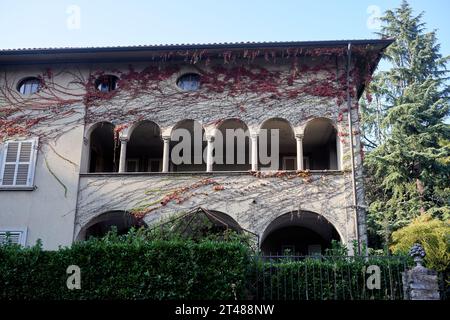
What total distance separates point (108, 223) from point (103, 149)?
3325 millimetres

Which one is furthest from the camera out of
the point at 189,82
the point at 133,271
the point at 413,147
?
the point at 413,147

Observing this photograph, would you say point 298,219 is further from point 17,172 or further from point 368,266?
point 17,172

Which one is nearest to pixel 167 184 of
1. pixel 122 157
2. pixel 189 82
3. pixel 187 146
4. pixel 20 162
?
pixel 122 157

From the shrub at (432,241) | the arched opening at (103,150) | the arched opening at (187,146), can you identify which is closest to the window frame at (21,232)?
the arched opening at (103,150)

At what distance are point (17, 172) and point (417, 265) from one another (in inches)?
450

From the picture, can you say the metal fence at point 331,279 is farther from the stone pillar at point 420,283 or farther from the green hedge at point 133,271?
the green hedge at point 133,271

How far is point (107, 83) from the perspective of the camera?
16.0 meters

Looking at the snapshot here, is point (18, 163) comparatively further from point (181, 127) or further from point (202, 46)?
point (202, 46)

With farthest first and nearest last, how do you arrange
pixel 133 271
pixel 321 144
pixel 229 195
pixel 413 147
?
pixel 413 147, pixel 321 144, pixel 229 195, pixel 133 271

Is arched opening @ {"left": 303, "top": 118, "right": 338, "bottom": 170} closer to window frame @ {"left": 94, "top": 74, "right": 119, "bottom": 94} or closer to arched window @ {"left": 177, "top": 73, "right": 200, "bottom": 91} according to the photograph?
arched window @ {"left": 177, "top": 73, "right": 200, "bottom": 91}

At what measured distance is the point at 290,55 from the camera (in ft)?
50.2

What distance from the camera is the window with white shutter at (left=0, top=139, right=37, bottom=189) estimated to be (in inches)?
578
